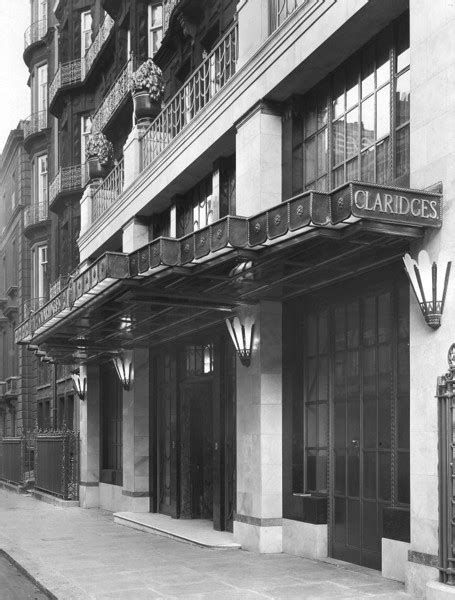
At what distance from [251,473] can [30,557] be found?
3351 millimetres

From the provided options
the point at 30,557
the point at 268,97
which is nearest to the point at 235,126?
the point at 268,97

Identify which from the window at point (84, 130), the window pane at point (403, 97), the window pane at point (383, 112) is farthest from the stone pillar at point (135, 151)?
the window at point (84, 130)

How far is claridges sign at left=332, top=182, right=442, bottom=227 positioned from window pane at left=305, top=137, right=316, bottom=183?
12.4 ft

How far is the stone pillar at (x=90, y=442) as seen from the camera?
23.0m

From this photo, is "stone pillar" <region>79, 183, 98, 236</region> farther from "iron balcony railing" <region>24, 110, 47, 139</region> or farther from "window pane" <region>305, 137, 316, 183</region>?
"iron balcony railing" <region>24, 110, 47, 139</region>

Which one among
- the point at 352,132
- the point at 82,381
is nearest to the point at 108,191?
the point at 82,381

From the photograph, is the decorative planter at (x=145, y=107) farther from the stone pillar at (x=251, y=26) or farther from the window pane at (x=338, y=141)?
the window pane at (x=338, y=141)

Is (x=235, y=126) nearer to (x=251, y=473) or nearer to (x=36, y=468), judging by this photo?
(x=251, y=473)

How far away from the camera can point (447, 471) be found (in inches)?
355

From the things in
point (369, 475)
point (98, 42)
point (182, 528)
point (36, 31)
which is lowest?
point (182, 528)

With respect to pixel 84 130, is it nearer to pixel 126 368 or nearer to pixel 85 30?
pixel 85 30

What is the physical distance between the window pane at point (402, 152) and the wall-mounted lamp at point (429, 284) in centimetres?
151

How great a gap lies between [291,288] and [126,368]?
26.8 feet

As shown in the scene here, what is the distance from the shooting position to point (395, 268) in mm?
10961
